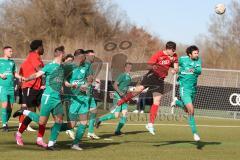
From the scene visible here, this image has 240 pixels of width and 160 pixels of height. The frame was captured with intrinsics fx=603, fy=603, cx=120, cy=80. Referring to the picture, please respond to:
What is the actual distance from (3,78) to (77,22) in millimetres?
42467

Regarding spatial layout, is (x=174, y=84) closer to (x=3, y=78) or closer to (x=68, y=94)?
(x=3, y=78)

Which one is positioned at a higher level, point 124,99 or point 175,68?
point 175,68

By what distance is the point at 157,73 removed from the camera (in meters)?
16.4

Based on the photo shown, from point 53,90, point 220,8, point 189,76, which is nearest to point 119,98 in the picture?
point 189,76

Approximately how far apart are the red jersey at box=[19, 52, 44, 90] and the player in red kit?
2.43 meters

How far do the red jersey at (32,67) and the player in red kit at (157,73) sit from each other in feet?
7.96

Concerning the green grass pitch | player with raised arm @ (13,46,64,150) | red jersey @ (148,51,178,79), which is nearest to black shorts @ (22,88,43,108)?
the green grass pitch

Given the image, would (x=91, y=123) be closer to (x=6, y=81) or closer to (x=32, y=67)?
(x=32, y=67)

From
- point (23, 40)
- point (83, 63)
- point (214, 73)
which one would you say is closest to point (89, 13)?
point (23, 40)

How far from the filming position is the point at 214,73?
3256cm

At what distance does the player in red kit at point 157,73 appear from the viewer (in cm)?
1552

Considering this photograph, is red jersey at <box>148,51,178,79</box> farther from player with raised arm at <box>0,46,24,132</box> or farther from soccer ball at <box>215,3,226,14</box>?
soccer ball at <box>215,3,226,14</box>

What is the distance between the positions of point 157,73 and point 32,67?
3549 mm

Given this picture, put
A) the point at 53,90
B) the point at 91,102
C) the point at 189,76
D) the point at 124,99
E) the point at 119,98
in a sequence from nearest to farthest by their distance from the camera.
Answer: the point at 53,90
the point at 189,76
the point at 91,102
the point at 124,99
the point at 119,98
